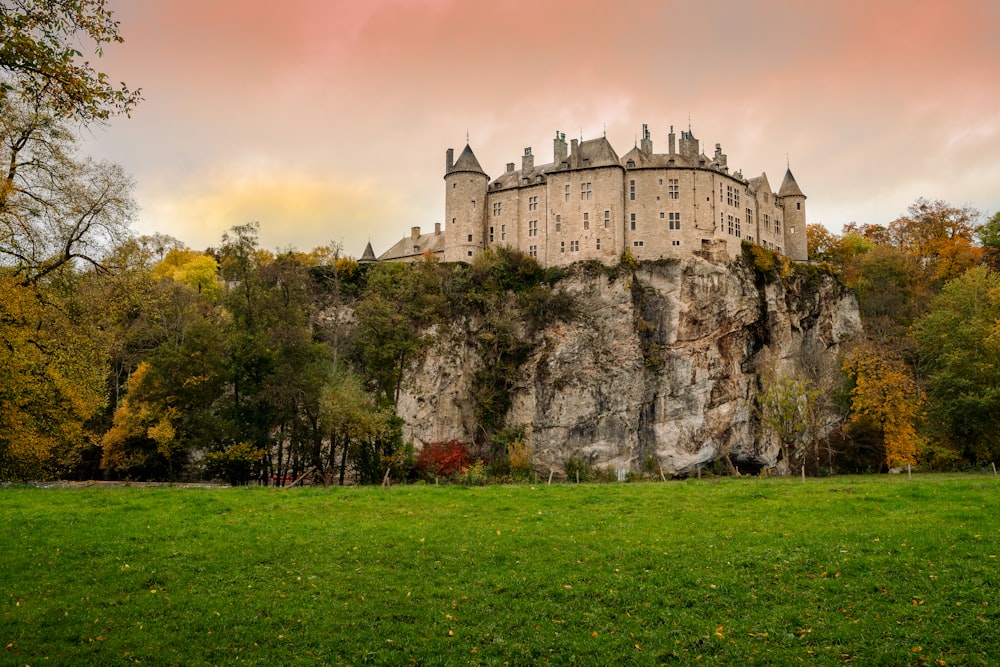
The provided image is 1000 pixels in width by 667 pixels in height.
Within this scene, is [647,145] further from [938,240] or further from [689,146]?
[938,240]

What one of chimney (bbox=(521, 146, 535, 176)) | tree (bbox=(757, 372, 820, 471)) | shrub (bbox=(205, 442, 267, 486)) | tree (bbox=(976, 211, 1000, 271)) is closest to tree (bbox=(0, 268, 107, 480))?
shrub (bbox=(205, 442, 267, 486))

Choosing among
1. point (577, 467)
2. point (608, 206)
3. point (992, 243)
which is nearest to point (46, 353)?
point (577, 467)

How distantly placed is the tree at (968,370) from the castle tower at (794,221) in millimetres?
22906

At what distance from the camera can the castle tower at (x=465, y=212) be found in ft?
218

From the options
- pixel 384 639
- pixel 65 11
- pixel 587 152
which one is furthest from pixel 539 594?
pixel 587 152

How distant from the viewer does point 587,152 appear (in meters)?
64.7

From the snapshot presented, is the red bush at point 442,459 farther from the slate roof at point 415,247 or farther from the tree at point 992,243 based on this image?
the tree at point 992,243

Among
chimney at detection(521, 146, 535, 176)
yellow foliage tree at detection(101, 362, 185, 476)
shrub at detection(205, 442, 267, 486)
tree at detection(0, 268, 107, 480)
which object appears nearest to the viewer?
tree at detection(0, 268, 107, 480)

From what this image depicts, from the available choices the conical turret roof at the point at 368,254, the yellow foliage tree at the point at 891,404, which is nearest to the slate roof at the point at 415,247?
the conical turret roof at the point at 368,254

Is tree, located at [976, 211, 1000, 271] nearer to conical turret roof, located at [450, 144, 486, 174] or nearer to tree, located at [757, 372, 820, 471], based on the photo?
tree, located at [757, 372, 820, 471]

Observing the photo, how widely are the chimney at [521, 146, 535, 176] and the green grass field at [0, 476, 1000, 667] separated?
2025 inches

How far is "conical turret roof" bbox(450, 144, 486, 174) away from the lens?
223ft

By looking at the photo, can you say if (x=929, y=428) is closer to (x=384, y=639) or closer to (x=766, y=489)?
(x=766, y=489)

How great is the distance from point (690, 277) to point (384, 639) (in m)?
52.2
